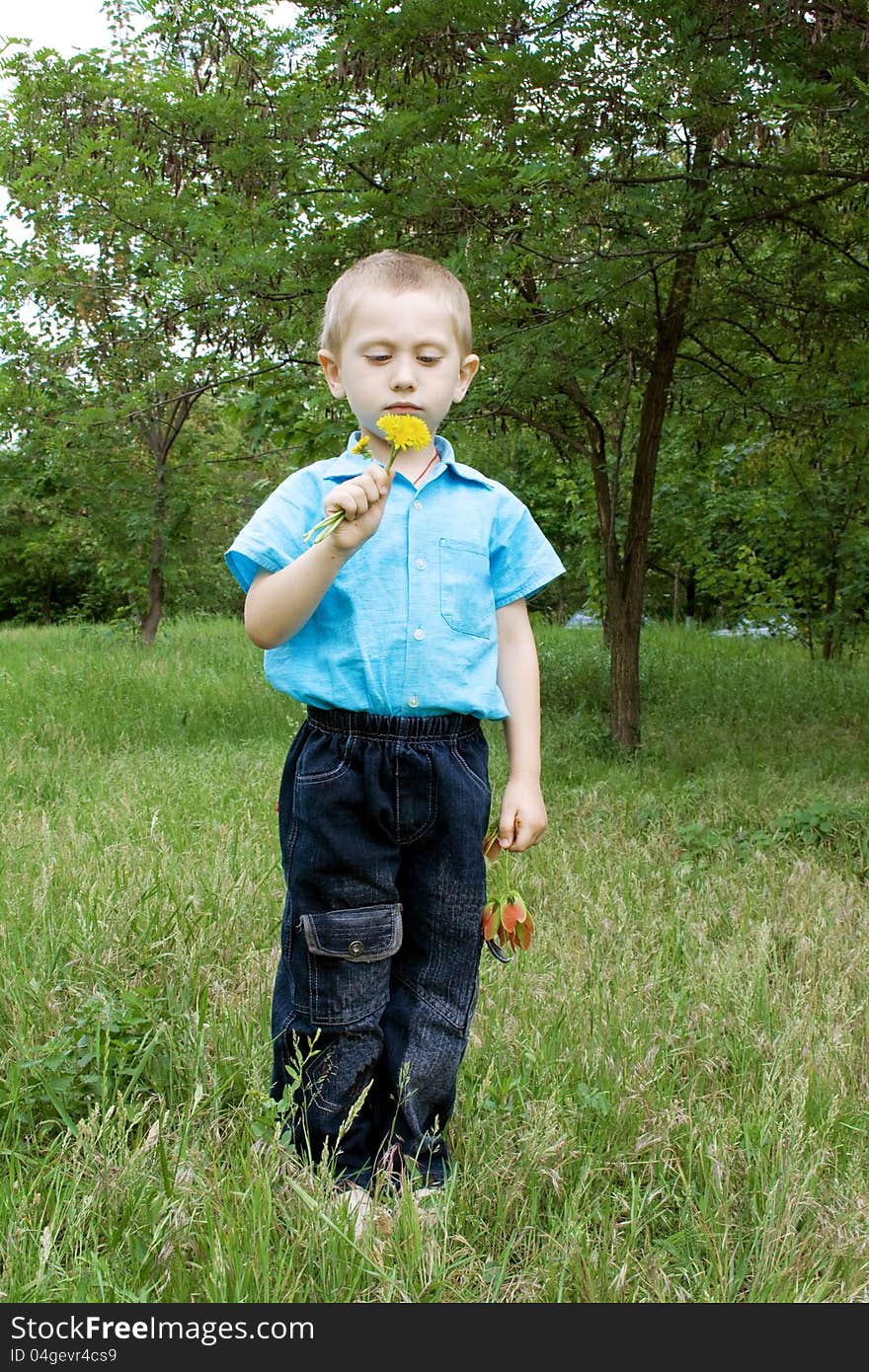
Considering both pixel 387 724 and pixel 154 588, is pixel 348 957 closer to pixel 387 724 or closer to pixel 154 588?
pixel 387 724

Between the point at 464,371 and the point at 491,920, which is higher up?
→ the point at 464,371

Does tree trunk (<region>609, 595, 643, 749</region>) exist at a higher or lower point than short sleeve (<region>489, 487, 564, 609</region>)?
lower

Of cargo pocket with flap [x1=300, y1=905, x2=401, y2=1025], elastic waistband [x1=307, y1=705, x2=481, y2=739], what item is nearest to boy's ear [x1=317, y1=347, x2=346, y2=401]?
elastic waistband [x1=307, y1=705, x2=481, y2=739]

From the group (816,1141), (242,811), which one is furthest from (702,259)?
(816,1141)

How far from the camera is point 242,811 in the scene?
4.45 meters

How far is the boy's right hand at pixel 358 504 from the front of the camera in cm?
168

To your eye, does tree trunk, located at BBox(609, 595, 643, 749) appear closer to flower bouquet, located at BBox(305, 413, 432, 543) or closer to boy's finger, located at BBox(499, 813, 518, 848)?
boy's finger, located at BBox(499, 813, 518, 848)

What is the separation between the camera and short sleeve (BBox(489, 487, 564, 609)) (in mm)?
2129

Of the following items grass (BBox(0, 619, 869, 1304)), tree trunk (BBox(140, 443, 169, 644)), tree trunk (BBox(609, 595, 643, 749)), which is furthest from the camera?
tree trunk (BBox(140, 443, 169, 644))

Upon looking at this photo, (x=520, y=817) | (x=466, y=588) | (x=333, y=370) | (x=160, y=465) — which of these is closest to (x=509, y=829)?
(x=520, y=817)

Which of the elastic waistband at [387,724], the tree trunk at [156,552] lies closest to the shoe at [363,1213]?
the elastic waistband at [387,724]

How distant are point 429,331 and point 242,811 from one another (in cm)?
287

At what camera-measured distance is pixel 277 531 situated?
6.36 feet

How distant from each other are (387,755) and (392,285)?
0.82m
